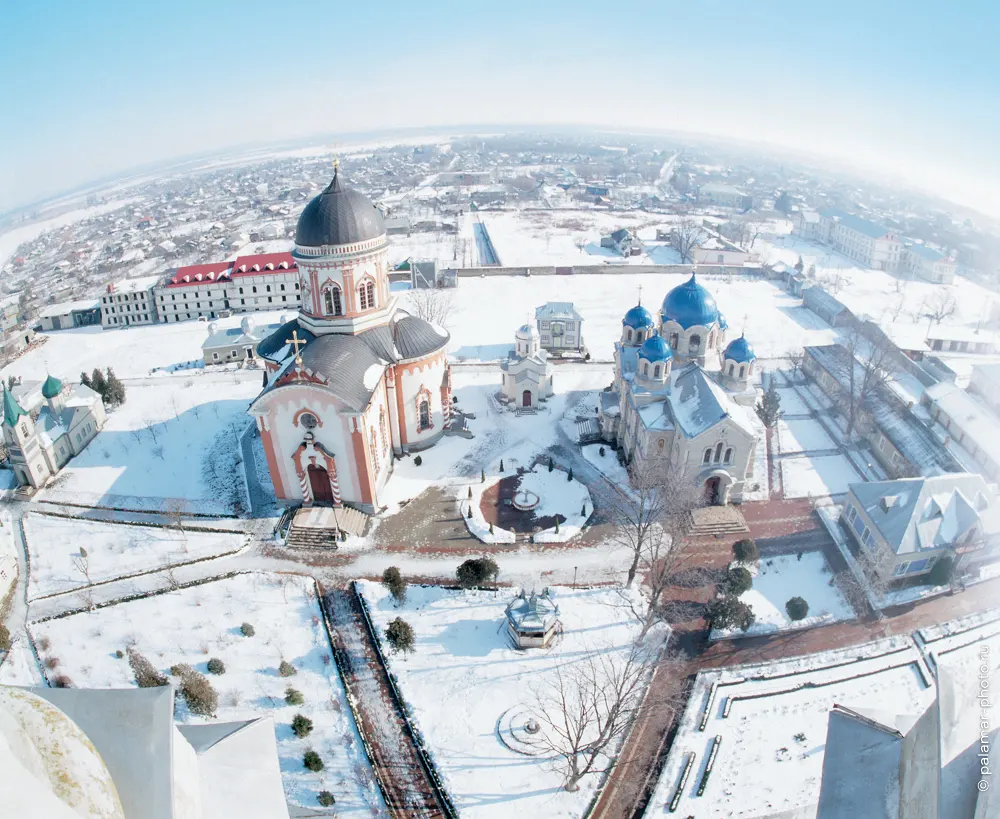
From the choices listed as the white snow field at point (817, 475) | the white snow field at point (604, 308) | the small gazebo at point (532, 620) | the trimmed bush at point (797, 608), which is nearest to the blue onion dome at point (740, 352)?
the white snow field at point (817, 475)

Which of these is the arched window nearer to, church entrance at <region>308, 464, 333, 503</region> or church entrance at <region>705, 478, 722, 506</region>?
church entrance at <region>308, 464, 333, 503</region>

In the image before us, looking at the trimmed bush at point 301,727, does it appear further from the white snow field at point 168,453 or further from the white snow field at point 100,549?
the white snow field at point 168,453

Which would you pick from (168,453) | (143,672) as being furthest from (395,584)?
(168,453)

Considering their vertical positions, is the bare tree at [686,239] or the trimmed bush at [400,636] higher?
the bare tree at [686,239]

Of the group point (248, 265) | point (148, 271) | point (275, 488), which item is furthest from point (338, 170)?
point (148, 271)

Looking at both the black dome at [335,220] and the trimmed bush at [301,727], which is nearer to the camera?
the trimmed bush at [301,727]

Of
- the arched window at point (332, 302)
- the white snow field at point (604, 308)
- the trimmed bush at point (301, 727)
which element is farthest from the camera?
the white snow field at point (604, 308)

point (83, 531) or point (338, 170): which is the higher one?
point (338, 170)

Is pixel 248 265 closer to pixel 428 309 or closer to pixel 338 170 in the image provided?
pixel 428 309
